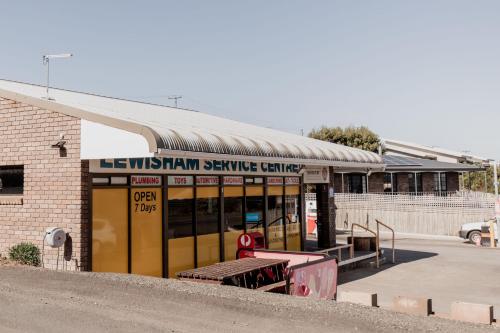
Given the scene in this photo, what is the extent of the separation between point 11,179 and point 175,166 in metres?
4.00

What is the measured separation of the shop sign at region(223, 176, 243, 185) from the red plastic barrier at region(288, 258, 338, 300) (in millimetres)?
4293

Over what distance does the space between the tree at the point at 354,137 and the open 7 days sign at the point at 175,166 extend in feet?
142

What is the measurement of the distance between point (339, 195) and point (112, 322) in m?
28.6

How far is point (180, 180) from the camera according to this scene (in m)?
13.3

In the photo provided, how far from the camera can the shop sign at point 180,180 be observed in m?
13.0

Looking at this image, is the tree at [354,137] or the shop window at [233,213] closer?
the shop window at [233,213]

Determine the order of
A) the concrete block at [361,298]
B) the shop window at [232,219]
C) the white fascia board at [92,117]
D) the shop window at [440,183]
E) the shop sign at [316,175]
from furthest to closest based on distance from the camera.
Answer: the shop window at [440,183] < the shop sign at [316,175] < the shop window at [232,219] < the white fascia board at [92,117] < the concrete block at [361,298]

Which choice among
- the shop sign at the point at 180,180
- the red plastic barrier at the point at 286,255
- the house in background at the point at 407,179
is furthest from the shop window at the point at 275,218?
the house in background at the point at 407,179

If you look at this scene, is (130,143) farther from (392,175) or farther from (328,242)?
(392,175)

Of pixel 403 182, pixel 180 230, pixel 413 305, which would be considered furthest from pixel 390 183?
pixel 413 305

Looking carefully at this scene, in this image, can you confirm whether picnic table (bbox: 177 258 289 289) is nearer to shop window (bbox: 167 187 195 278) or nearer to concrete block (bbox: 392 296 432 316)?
shop window (bbox: 167 187 195 278)

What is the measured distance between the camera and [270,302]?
7.88 metres

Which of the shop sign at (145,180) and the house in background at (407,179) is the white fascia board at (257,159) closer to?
the shop sign at (145,180)

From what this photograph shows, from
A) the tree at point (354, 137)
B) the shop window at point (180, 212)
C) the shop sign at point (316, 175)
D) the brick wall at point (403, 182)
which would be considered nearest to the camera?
the shop window at point (180, 212)
